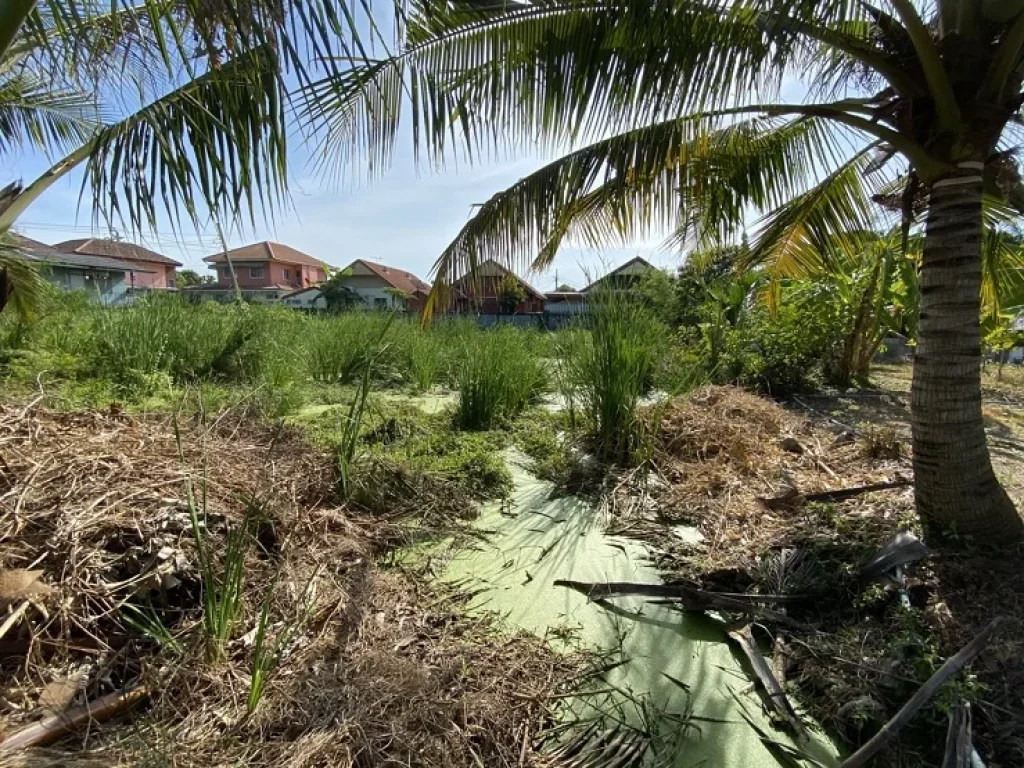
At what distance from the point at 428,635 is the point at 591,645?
1.88 ft

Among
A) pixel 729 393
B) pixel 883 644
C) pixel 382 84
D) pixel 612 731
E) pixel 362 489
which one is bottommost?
pixel 612 731

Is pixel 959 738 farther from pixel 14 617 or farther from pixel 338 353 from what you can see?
pixel 338 353

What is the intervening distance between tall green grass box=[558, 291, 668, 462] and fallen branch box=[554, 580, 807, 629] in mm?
1429

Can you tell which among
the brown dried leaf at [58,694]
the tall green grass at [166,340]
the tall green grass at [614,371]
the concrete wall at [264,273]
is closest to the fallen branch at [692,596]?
the tall green grass at [614,371]

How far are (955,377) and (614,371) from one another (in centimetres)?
184

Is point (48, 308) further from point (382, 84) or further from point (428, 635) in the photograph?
point (428, 635)

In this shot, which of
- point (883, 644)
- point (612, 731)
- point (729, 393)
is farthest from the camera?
point (729, 393)

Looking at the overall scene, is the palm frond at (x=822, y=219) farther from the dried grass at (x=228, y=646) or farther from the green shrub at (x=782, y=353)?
the dried grass at (x=228, y=646)

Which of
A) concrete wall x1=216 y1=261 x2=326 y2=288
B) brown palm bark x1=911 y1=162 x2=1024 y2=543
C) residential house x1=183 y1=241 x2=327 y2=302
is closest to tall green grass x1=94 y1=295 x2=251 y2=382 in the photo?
brown palm bark x1=911 y1=162 x2=1024 y2=543

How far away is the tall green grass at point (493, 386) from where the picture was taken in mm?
4406

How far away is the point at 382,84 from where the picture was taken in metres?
2.40

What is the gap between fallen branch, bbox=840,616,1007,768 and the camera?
1187 mm

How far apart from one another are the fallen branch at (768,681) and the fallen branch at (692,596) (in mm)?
91

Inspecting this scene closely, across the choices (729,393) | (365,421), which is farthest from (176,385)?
(729,393)
